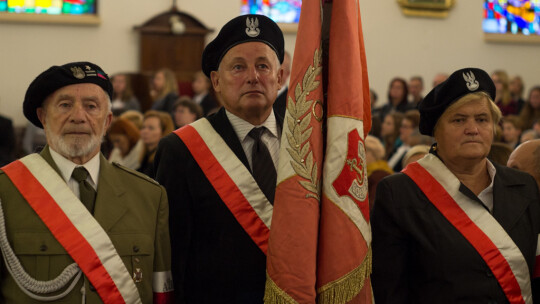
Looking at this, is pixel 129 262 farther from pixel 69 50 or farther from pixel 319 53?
pixel 69 50

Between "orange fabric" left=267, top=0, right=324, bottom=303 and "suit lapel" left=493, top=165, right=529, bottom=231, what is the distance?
67cm

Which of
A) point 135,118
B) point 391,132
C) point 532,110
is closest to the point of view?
point 135,118

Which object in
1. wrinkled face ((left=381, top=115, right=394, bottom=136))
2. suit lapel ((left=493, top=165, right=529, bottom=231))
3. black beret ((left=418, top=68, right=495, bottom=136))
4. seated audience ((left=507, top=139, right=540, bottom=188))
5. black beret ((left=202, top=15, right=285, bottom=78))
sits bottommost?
wrinkled face ((left=381, top=115, right=394, bottom=136))

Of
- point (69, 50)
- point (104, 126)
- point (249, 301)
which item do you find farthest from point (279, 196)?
point (69, 50)

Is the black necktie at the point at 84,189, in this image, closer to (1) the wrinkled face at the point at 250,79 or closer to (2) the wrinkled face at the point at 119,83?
(1) the wrinkled face at the point at 250,79

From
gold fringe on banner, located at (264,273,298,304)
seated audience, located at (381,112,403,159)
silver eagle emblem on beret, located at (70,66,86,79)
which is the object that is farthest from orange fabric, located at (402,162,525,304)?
seated audience, located at (381,112,403,159)

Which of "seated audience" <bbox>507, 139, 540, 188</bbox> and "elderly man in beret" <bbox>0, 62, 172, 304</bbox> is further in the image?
"seated audience" <bbox>507, 139, 540, 188</bbox>

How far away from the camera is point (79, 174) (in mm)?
2656

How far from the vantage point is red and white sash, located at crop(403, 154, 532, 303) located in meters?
2.76

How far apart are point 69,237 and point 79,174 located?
0.22 meters

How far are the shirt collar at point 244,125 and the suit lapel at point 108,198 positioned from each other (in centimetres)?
49

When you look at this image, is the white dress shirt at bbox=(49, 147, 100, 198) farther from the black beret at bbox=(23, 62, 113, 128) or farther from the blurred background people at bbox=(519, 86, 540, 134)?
the blurred background people at bbox=(519, 86, 540, 134)

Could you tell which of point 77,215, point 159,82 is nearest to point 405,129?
point 159,82

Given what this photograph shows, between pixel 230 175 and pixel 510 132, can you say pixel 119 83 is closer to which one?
pixel 510 132
